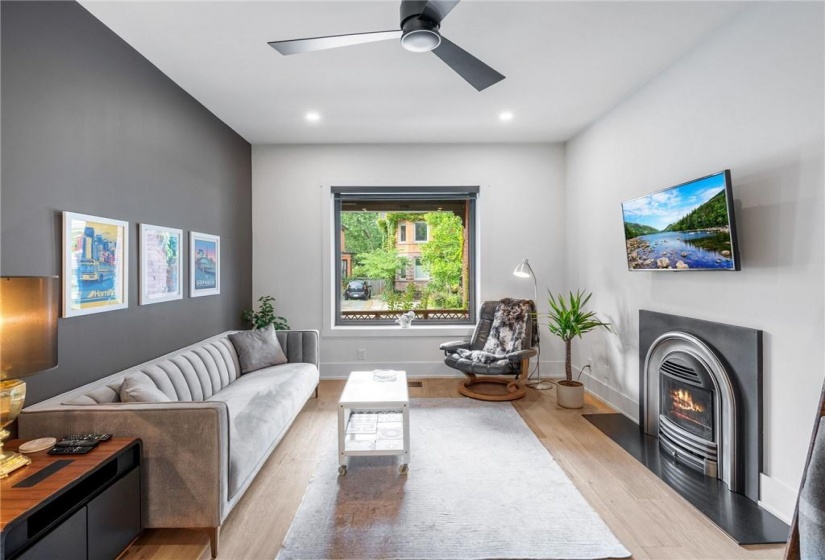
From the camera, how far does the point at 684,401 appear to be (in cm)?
265

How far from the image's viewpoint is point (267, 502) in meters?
2.22

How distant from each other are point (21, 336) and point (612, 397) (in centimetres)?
412

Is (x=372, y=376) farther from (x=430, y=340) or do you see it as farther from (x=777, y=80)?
(x=777, y=80)

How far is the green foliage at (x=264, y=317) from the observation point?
14.3ft

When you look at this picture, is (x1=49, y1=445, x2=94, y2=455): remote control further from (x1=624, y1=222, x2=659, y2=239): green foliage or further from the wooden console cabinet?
(x1=624, y1=222, x2=659, y2=239): green foliage

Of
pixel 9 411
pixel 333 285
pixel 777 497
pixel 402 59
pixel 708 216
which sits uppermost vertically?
pixel 402 59

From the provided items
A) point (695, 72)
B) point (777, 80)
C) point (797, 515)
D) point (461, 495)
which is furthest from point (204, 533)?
point (695, 72)

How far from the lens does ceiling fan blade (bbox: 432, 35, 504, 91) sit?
1.97 metres

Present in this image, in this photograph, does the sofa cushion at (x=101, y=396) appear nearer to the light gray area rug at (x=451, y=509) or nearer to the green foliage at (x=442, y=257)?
the light gray area rug at (x=451, y=509)

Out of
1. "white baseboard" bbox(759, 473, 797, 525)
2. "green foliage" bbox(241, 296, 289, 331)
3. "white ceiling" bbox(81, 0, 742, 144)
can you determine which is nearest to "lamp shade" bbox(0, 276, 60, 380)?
"white ceiling" bbox(81, 0, 742, 144)

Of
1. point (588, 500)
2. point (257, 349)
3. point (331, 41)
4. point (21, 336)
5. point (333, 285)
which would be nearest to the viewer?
point (21, 336)

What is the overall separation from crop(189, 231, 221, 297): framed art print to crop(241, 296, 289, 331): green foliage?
63 cm

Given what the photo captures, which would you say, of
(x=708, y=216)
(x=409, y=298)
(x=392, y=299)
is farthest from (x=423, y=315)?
(x=708, y=216)

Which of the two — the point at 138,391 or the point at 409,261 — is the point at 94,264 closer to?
the point at 138,391
